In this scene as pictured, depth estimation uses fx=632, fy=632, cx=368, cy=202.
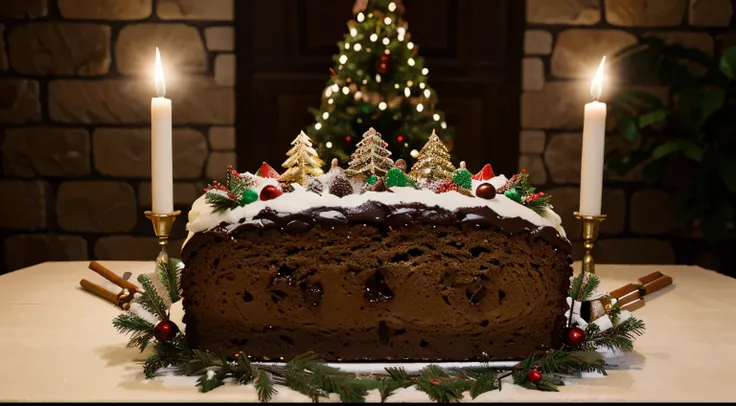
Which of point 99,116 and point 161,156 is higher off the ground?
point 99,116

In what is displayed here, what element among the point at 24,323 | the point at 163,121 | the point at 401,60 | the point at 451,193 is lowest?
the point at 24,323

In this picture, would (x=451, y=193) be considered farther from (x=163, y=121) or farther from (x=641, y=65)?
(x=641, y=65)

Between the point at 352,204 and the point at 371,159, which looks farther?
the point at 371,159

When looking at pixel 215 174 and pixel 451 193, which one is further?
pixel 215 174

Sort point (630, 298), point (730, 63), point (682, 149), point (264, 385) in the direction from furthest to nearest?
point (682, 149)
point (730, 63)
point (630, 298)
point (264, 385)

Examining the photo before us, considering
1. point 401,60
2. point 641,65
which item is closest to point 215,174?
point 401,60

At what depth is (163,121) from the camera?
1461 millimetres

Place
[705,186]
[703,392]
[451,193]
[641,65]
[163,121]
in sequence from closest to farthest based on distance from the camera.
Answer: [703,392] < [451,193] < [163,121] < [705,186] < [641,65]

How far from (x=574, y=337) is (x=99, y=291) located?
3.75 ft

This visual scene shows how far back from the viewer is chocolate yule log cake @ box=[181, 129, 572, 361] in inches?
44.9

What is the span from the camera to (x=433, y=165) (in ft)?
4.48

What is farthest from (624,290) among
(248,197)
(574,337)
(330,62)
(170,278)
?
(330,62)

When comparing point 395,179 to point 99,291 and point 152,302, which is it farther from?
point 99,291

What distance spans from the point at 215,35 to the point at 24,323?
214cm
